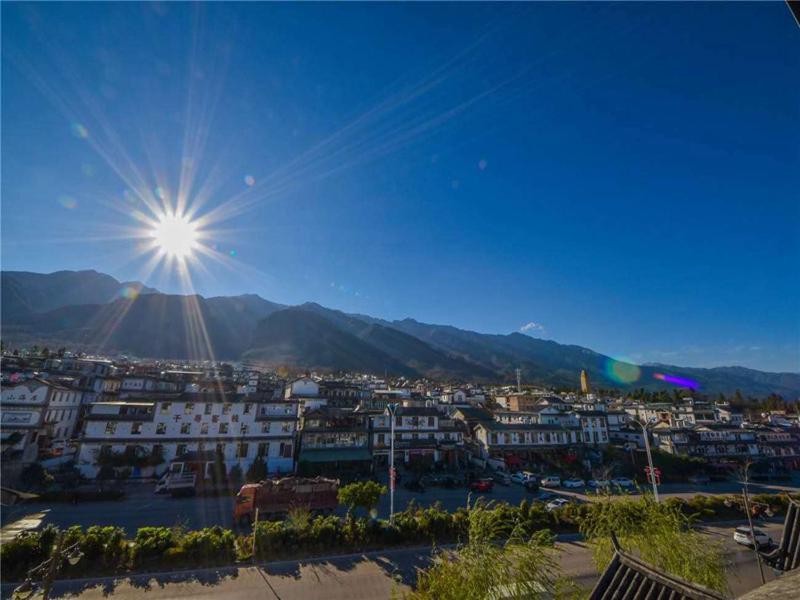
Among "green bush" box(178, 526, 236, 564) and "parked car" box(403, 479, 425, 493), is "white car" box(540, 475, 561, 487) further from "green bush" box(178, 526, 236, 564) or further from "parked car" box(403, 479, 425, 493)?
"green bush" box(178, 526, 236, 564)

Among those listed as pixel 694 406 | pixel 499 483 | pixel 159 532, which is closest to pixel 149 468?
pixel 159 532

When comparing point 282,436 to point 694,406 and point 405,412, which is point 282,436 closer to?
point 405,412

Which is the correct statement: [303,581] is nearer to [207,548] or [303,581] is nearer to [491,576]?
[207,548]

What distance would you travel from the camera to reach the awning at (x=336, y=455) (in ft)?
132

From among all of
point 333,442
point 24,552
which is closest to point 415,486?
point 333,442

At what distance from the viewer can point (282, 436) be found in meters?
41.2

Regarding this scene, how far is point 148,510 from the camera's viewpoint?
28.0 meters

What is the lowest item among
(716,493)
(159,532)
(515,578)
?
(716,493)

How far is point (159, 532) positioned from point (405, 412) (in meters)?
34.5

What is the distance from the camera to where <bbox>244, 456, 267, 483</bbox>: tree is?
36478 mm

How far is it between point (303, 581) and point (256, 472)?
22.5 m

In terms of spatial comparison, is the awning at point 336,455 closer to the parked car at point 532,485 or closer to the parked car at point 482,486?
the parked car at point 482,486

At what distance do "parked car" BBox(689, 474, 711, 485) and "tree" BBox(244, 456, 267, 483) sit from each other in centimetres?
5627

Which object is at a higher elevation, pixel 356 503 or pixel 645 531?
pixel 645 531
